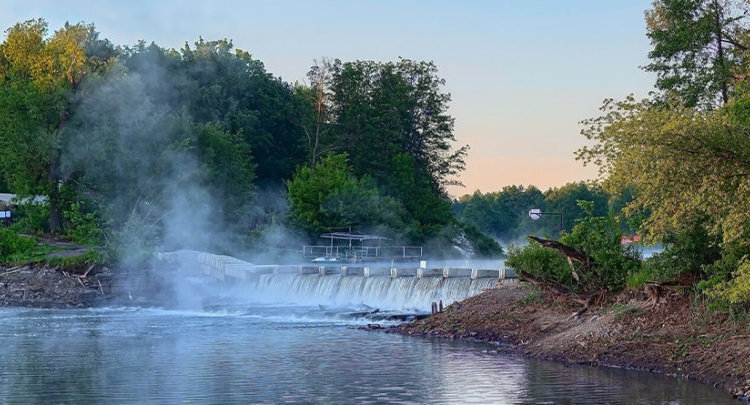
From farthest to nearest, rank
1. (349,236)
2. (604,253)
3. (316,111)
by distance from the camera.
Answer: (316,111) < (349,236) < (604,253)

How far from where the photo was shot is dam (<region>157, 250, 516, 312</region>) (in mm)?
39438

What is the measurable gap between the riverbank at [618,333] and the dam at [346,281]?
11.6ft

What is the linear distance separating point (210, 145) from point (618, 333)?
177ft

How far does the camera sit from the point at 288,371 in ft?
84.9

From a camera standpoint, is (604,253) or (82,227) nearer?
(604,253)

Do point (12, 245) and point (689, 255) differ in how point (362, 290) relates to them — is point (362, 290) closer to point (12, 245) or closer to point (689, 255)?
point (689, 255)

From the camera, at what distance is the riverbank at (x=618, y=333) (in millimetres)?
23438

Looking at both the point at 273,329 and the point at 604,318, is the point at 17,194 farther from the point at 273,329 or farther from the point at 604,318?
the point at 604,318

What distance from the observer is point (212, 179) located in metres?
77.2

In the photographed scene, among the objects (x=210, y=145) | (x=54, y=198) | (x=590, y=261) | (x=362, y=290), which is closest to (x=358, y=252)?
(x=210, y=145)

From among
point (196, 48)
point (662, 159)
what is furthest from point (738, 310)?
point (196, 48)

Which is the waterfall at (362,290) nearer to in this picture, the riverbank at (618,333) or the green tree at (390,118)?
the riverbank at (618,333)

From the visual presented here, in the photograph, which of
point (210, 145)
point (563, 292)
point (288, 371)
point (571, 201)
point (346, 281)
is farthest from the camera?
point (571, 201)

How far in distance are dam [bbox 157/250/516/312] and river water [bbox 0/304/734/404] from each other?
362 centimetres
